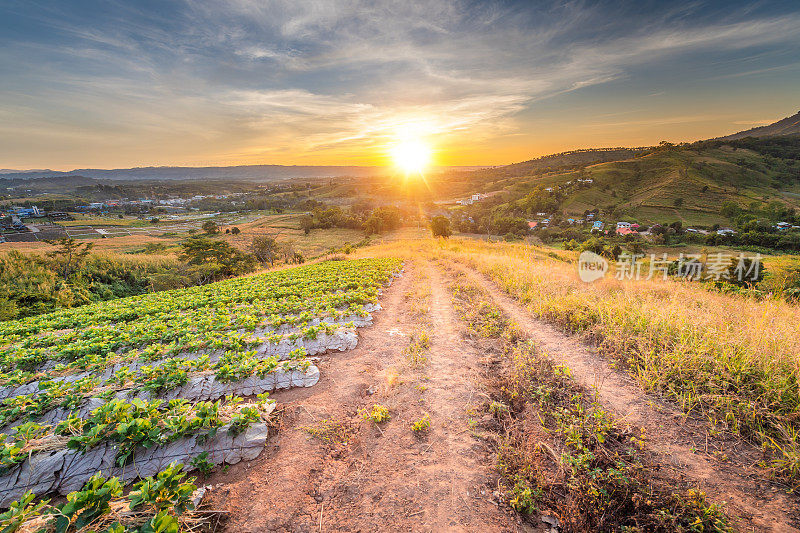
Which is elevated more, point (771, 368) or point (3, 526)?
point (771, 368)

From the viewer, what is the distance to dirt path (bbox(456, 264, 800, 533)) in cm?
318

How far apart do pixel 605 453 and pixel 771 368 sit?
3.55 metres

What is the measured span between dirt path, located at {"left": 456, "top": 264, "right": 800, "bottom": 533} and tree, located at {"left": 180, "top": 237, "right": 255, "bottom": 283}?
35.9 metres

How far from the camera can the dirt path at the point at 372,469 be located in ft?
11.8

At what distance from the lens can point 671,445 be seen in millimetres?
4109

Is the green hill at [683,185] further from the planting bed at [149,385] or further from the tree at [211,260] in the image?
the planting bed at [149,385]

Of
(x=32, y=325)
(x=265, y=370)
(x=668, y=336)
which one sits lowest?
(x=32, y=325)

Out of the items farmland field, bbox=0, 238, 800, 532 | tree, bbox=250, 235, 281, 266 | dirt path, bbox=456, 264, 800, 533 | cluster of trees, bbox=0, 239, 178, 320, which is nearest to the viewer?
dirt path, bbox=456, 264, 800, 533

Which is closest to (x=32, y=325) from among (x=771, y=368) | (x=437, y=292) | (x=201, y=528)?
(x=201, y=528)

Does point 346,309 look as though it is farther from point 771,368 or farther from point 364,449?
point 771,368

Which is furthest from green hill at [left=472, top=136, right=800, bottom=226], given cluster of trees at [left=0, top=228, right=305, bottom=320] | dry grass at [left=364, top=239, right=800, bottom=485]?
dry grass at [left=364, top=239, right=800, bottom=485]

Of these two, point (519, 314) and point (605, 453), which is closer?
point (605, 453)

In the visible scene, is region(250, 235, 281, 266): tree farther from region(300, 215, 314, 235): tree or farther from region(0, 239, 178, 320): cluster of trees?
region(300, 215, 314, 235): tree

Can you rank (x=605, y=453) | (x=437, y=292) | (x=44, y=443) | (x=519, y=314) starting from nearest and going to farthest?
1. (x=605, y=453)
2. (x=44, y=443)
3. (x=519, y=314)
4. (x=437, y=292)
